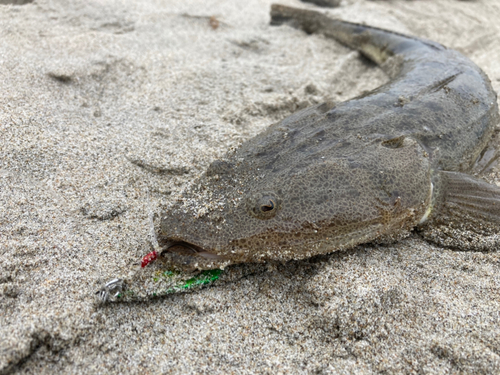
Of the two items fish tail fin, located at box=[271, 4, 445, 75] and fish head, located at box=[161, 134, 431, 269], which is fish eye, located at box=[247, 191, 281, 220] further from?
fish tail fin, located at box=[271, 4, 445, 75]

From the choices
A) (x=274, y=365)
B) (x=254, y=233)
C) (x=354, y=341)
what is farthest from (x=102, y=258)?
(x=354, y=341)

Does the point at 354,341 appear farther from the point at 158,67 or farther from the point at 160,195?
the point at 158,67

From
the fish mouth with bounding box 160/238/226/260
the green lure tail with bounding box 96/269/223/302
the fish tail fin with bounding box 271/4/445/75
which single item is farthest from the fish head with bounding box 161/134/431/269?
the fish tail fin with bounding box 271/4/445/75

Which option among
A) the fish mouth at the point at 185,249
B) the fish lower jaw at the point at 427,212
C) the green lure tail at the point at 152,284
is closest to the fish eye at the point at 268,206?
the fish mouth at the point at 185,249

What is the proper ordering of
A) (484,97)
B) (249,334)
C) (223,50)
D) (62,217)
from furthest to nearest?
(223,50) → (484,97) → (62,217) → (249,334)

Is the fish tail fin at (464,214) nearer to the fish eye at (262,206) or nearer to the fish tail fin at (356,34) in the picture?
the fish eye at (262,206)
